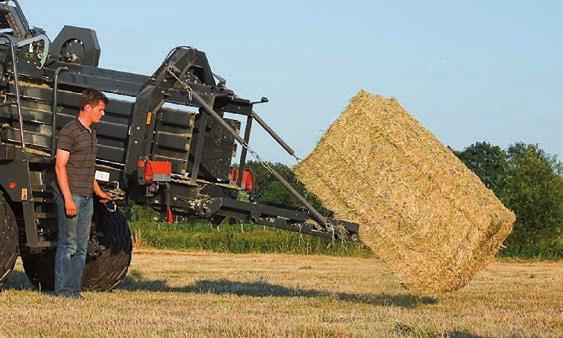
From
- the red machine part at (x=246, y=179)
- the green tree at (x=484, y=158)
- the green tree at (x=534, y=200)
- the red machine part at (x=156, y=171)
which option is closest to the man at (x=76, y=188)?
the red machine part at (x=156, y=171)

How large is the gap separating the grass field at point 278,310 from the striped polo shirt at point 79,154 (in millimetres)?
1084

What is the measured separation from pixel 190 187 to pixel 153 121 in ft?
2.43

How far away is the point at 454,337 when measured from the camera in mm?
7078

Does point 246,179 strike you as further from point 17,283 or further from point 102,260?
point 17,283

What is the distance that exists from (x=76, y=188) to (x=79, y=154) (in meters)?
0.33

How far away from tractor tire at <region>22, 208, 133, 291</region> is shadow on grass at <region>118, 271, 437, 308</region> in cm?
79

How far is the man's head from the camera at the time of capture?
9.68 meters

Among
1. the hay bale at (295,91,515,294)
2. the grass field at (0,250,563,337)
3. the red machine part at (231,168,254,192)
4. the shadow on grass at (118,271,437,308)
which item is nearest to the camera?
the grass field at (0,250,563,337)

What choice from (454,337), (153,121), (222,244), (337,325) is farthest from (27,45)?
(222,244)

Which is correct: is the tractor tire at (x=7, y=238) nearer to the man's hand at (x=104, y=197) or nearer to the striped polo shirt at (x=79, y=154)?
the striped polo shirt at (x=79, y=154)

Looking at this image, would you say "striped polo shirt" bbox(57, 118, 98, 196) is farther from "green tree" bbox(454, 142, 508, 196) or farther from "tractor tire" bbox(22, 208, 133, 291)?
"green tree" bbox(454, 142, 508, 196)

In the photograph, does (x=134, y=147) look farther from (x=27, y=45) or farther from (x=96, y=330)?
(x=96, y=330)

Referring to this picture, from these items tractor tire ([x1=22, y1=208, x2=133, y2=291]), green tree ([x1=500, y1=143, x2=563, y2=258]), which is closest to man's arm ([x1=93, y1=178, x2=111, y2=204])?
tractor tire ([x1=22, y1=208, x2=133, y2=291])

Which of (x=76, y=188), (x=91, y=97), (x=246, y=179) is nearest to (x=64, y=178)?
(x=76, y=188)
